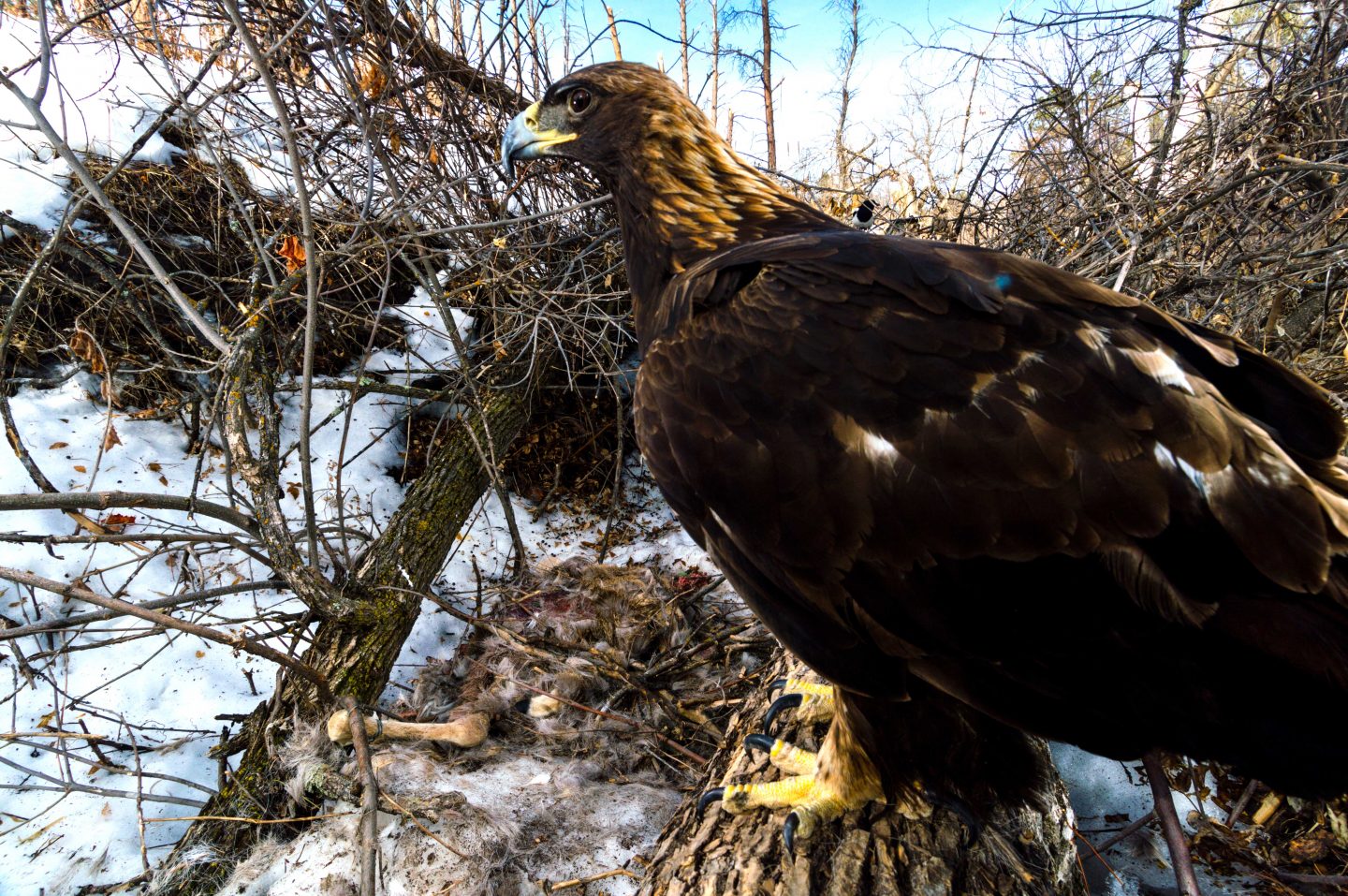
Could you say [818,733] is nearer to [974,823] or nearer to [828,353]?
[974,823]

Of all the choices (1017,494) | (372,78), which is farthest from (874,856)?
(372,78)

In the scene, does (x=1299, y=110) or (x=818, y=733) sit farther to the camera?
(x=1299, y=110)

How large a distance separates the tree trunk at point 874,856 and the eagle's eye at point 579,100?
2.46m

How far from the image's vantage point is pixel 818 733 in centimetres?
212

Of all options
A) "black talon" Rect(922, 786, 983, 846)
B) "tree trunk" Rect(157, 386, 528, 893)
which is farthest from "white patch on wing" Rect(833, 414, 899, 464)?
"tree trunk" Rect(157, 386, 528, 893)

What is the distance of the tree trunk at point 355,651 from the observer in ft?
7.79

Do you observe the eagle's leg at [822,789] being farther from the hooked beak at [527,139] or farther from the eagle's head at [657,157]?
the hooked beak at [527,139]

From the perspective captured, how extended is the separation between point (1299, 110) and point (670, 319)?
4275 mm

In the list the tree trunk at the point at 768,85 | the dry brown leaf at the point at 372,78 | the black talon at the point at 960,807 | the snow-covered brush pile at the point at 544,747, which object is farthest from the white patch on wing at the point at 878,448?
the tree trunk at the point at 768,85

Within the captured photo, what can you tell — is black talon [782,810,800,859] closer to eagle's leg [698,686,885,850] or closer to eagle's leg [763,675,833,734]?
eagle's leg [698,686,885,850]

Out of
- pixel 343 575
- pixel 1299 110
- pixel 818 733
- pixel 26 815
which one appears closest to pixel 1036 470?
pixel 818 733

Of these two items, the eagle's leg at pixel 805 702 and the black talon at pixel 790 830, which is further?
the eagle's leg at pixel 805 702

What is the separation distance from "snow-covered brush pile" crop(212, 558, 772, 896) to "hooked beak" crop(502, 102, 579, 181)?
7.16ft

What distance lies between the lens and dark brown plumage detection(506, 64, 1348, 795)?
3.94 feet
